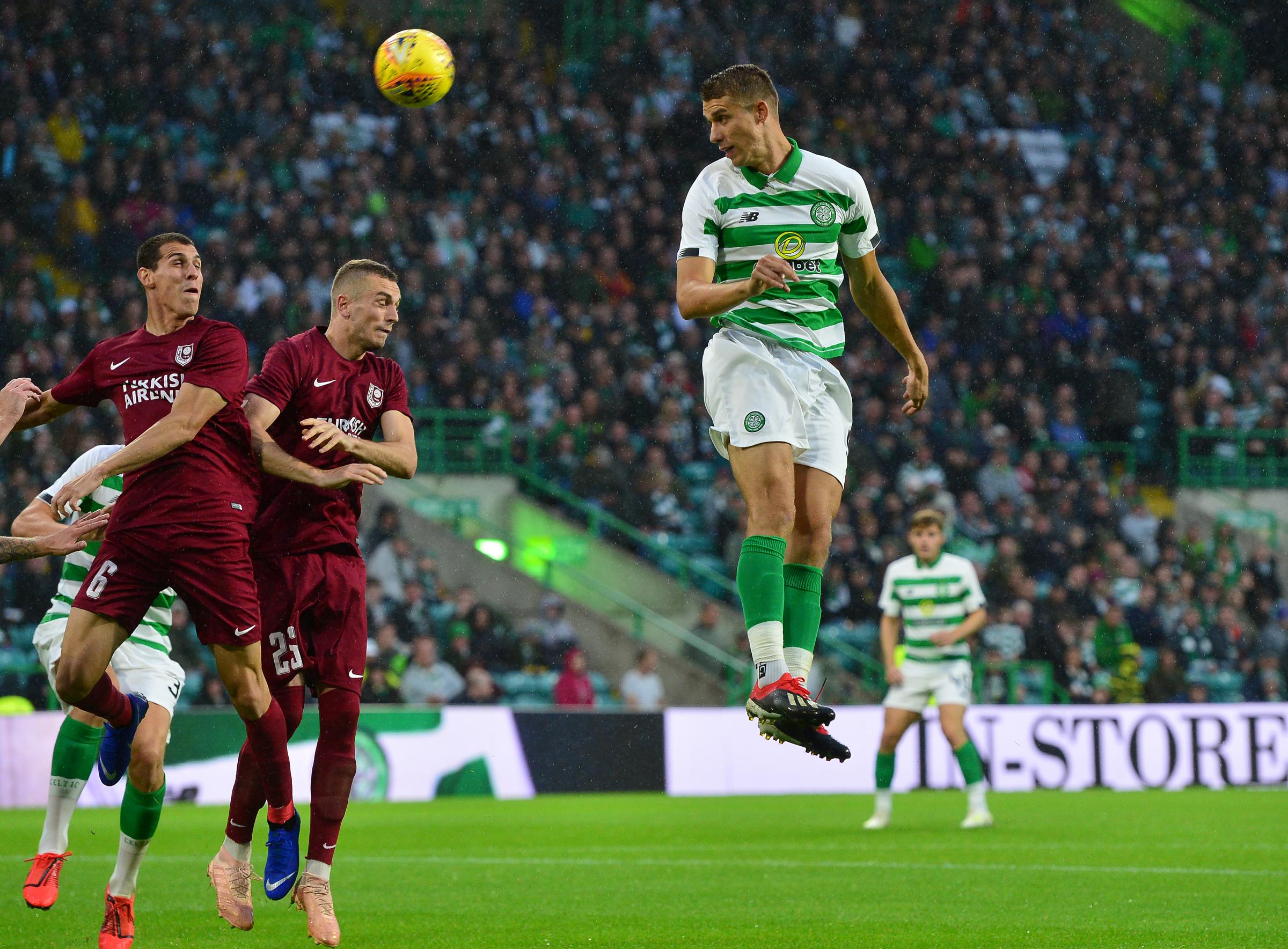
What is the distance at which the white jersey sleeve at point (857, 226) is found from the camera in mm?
5824

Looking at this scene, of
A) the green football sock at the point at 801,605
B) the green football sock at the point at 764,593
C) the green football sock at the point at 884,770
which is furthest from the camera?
the green football sock at the point at 884,770

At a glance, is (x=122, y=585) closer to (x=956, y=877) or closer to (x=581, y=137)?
(x=956, y=877)

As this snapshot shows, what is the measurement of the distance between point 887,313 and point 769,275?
1.09m

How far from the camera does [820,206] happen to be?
5.72 m

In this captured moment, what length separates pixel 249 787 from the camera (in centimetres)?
Result: 618

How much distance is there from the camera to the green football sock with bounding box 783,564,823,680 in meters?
5.76

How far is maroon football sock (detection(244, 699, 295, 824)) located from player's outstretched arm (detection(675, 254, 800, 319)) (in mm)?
2125

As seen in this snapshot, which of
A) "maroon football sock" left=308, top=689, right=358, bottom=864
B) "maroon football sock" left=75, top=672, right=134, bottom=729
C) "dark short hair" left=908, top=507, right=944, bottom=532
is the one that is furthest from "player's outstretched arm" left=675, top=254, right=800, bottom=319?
"dark short hair" left=908, top=507, right=944, bottom=532

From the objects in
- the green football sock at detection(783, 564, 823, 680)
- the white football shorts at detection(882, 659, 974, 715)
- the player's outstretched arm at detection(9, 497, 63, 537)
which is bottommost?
the white football shorts at detection(882, 659, 974, 715)

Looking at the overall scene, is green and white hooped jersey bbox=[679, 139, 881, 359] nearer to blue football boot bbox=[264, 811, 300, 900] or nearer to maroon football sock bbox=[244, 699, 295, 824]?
maroon football sock bbox=[244, 699, 295, 824]

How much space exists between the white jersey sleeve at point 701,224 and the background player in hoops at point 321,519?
118cm

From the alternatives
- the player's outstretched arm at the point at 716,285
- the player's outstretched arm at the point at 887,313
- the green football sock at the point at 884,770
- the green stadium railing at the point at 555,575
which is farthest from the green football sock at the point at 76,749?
the green stadium railing at the point at 555,575

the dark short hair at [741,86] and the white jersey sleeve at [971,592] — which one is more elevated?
the dark short hair at [741,86]

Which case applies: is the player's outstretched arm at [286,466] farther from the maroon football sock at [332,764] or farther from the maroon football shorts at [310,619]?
the maroon football sock at [332,764]
